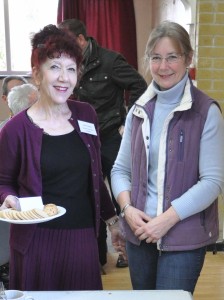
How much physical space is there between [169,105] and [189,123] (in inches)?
4.4

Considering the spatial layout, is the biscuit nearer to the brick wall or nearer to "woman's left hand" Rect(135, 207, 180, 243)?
"woman's left hand" Rect(135, 207, 180, 243)

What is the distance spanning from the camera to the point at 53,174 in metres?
1.38

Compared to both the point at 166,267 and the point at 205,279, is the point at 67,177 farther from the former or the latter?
the point at 205,279

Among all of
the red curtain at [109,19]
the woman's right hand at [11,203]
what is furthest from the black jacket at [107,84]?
the red curtain at [109,19]

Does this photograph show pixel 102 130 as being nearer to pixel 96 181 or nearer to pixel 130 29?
pixel 96 181

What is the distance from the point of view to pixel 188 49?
1367 millimetres

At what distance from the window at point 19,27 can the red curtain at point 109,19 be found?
18.1 inches

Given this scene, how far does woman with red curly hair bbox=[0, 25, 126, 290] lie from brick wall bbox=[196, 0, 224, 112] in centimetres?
154

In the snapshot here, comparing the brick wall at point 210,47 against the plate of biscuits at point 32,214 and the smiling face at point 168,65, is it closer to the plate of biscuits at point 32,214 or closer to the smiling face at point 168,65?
the smiling face at point 168,65

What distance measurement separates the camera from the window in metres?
5.20

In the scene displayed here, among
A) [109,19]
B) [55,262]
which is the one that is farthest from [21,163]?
[109,19]

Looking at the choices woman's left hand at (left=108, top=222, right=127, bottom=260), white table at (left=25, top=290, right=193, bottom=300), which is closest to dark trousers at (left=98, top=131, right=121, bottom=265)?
woman's left hand at (left=108, top=222, right=127, bottom=260)

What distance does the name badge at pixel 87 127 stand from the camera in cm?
146

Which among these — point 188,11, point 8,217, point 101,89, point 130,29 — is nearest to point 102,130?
point 101,89
